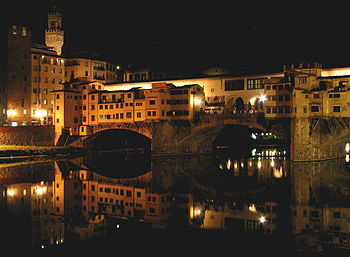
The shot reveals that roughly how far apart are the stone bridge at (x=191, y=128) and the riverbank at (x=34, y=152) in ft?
24.2

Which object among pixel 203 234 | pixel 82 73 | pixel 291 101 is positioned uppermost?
pixel 82 73

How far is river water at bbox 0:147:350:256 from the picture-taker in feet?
63.0

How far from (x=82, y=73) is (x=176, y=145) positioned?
92.0ft

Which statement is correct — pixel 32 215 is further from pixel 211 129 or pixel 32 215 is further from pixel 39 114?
pixel 39 114

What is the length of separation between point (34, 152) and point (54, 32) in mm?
32874

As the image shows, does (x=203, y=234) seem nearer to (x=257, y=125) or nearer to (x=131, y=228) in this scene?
(x=131, y=228)

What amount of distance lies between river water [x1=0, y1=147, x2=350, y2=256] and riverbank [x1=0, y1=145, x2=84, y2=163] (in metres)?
7.90

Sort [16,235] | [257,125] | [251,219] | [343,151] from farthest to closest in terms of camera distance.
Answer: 1. [343,151]
2. [257,125]
3. [251,219]
4. [16,235]

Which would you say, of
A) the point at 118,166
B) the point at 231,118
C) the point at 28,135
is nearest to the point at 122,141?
the point at 28,135

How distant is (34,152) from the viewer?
178ft

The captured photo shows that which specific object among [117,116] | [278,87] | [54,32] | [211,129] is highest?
[54,32]

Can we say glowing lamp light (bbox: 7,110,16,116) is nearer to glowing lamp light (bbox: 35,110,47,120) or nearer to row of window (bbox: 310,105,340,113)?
glowing lamp light (bbox: 35,110,47,120)

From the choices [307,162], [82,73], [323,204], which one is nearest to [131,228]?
[323,204]

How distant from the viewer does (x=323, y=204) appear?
25844 millimetres
